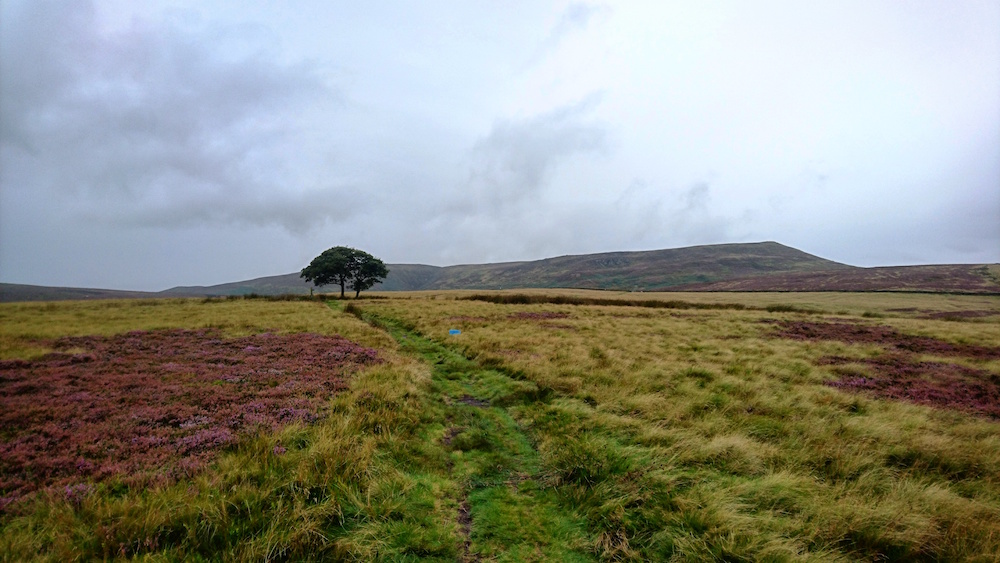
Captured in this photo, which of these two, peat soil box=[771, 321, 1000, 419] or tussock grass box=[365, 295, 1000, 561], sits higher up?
tussock grass box=[365, 295, 1000, 561]

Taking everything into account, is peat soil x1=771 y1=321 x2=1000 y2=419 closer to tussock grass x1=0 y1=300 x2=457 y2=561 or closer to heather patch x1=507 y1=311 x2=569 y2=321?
tussock grass x1=0 y1=300 x2=457 y2=561

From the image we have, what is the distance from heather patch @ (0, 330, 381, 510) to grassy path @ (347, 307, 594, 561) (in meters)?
3.45

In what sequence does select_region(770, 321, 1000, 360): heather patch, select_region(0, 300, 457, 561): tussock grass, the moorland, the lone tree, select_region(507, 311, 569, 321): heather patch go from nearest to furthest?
1. select_region(0, 300, 457, 561): tussock grass
2. the moorland
3. select_region(770, 321, 1000, 360): heather patch
4. select_region(507, 311, 569, 321): heather patch
5. the lone tree

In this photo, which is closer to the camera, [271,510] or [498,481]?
[271,510]


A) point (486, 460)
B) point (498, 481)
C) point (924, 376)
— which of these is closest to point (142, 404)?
point (486, 460)

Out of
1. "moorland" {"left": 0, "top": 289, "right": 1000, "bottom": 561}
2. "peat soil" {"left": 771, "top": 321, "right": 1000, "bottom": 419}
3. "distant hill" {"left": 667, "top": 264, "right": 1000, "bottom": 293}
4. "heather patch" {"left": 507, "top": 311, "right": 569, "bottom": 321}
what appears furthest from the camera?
"distant hill" {"left": 667, "top": 264, "right": 1000, "bottom": 293}

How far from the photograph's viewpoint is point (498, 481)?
655 centimetres

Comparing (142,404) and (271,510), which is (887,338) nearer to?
(271,510)

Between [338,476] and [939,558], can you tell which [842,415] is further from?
[338,476]

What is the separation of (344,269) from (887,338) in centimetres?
6738

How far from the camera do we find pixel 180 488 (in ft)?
16.5

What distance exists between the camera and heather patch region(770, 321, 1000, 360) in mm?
19062

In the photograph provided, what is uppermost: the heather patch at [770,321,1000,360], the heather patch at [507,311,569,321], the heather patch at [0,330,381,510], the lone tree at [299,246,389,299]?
the lone tree at [299,246,389,299]

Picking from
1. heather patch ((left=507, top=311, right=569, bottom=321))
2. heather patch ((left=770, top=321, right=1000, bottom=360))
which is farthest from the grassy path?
heather patch ((left=770, top=321, right=1000, bottom=360))
